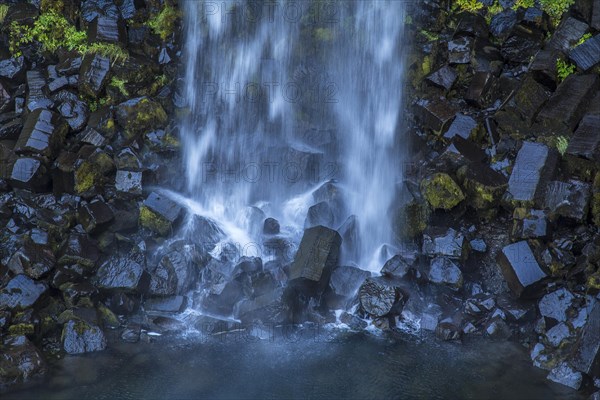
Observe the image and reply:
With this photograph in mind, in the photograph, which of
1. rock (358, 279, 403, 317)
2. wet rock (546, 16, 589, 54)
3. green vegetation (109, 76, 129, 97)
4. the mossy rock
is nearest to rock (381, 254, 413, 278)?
rock (358, 279, 403, 317)

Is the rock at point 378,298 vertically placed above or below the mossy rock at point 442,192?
below

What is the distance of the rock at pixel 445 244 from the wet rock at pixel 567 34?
14.2ft

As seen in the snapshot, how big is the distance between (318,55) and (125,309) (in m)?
7.08

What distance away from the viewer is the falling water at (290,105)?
40.5ft

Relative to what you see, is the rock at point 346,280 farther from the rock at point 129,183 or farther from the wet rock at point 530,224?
the rock at point 129,183

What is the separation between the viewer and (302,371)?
8.41 m

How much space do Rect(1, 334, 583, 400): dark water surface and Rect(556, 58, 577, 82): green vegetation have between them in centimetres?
535

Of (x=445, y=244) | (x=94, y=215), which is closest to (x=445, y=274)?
(x=445, y=244)

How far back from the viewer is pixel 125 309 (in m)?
9.86

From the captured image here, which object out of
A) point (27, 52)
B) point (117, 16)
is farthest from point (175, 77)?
point (27, 52)

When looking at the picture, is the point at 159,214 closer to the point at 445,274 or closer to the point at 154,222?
the point at 154,222

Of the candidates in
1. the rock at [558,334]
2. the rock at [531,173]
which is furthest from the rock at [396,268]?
the rock at [558,334]

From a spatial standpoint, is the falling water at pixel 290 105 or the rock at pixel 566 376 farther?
the falling water at pixel 290 105

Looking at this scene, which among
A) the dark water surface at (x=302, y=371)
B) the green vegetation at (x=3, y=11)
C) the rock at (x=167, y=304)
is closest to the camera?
the dark water surface at (x=302, y=371)
